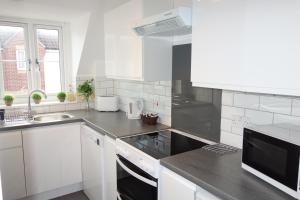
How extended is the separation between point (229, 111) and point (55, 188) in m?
2.08

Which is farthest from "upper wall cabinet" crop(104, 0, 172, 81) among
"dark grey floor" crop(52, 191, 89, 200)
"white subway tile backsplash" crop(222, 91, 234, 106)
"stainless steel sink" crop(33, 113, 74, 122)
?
"dark grey floor" crop(52, 191, 89, 200)

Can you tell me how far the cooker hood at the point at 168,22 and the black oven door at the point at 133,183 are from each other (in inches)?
40.4

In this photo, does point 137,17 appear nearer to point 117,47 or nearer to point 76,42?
point 117,47

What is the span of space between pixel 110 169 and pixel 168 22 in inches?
52.9

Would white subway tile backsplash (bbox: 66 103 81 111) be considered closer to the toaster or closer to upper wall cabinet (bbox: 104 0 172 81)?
the toaster

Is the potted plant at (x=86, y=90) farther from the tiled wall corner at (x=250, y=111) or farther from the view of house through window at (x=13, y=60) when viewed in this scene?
the tiled wall corner at (x=250, y=111)

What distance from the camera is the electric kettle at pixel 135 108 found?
2.53m

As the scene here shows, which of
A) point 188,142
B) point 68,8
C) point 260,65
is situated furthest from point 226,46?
point 68,8

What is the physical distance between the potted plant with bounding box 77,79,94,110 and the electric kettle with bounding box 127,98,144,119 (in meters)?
0.80

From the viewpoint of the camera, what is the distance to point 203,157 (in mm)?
1451

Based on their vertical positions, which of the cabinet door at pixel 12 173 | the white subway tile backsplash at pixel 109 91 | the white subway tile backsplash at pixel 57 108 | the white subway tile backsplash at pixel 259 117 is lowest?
the cabinet door at pixel 12 173

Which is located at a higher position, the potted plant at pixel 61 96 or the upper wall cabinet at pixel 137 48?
the upper wall cabinet at pixel 137 48

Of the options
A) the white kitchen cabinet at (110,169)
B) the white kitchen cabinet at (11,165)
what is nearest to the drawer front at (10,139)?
the white kitchen cabinet at (11,165)

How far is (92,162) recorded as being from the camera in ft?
7.80
